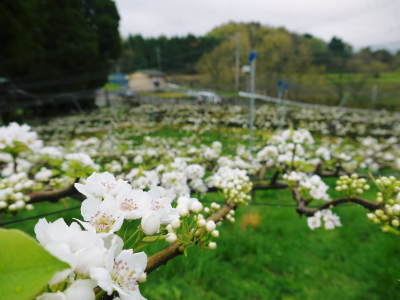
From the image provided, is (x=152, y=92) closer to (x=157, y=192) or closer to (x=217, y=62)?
(x=217, y=62)

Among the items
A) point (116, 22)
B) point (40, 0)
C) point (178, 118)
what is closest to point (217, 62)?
point (178, 118)

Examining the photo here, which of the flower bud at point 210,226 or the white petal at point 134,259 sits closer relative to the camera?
the white petal at point 134,259

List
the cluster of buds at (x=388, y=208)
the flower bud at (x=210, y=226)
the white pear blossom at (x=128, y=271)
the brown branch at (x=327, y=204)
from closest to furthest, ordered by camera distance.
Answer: the white pear blossom at (x=128, y=271) < the flower bud at (x=210, y=226) < the cluster of buds at (x=388, y=208) < the brown branch at (x=327, y=204)

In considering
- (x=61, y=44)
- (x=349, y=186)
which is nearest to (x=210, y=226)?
(x=349, y=186)

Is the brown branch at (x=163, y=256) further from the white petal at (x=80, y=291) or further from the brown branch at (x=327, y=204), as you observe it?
the brown branch at (x=327, y=204)

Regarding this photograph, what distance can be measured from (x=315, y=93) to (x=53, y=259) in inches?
368

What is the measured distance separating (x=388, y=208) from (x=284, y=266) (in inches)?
84.7

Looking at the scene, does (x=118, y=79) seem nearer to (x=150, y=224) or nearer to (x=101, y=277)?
(x=150, y=224)

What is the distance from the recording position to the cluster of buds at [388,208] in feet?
3.83

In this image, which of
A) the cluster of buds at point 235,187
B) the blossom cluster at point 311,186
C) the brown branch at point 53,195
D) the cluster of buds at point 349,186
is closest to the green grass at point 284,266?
the brown branch at point 53,195

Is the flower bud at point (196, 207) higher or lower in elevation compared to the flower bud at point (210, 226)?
higher

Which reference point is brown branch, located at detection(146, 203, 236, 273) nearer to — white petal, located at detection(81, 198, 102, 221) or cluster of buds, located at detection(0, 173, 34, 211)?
white petal, located at detection(81, 198, 102, 221)

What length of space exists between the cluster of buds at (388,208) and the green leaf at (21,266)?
130 centimetres

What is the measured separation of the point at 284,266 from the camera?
305 cm
